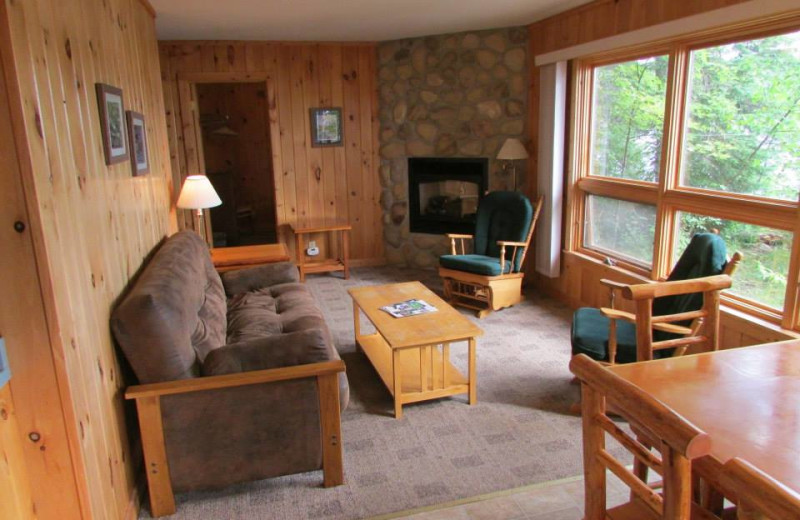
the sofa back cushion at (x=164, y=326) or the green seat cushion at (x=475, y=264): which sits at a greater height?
the sofa back cushion at (x=164, y=326)

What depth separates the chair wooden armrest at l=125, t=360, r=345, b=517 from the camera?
2.14 m

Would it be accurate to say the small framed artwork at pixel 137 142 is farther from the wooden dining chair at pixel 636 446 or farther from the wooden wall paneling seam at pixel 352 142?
the wooden wall paneling seam at pixel 352 142

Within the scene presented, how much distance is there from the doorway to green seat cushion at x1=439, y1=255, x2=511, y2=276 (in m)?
3.60

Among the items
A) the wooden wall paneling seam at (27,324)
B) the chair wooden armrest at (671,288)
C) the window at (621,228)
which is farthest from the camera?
the window at (621,228)

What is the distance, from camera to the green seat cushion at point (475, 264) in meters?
4.54

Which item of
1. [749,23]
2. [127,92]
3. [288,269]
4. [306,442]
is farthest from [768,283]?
[127,92]

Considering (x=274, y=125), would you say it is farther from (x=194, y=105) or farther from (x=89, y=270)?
(x=89, y=270)

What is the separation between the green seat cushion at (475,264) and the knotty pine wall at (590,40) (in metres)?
0.61

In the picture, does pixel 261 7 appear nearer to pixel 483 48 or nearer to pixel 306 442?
pixel 483 48

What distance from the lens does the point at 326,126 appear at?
5.87 m

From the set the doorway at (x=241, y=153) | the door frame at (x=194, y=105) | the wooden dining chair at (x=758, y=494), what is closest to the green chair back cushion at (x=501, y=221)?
the door frame at (x=194, y=105)

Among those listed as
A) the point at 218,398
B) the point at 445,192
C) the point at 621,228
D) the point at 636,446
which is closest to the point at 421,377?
the point at 218,398

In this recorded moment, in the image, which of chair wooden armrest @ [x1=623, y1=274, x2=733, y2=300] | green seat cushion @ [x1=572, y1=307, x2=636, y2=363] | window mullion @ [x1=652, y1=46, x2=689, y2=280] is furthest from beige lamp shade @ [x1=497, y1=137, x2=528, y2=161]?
chair wooden armrest @ [x1=623, y1=274, x2=733, y2=300]

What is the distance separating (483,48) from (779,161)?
9.80 ft
